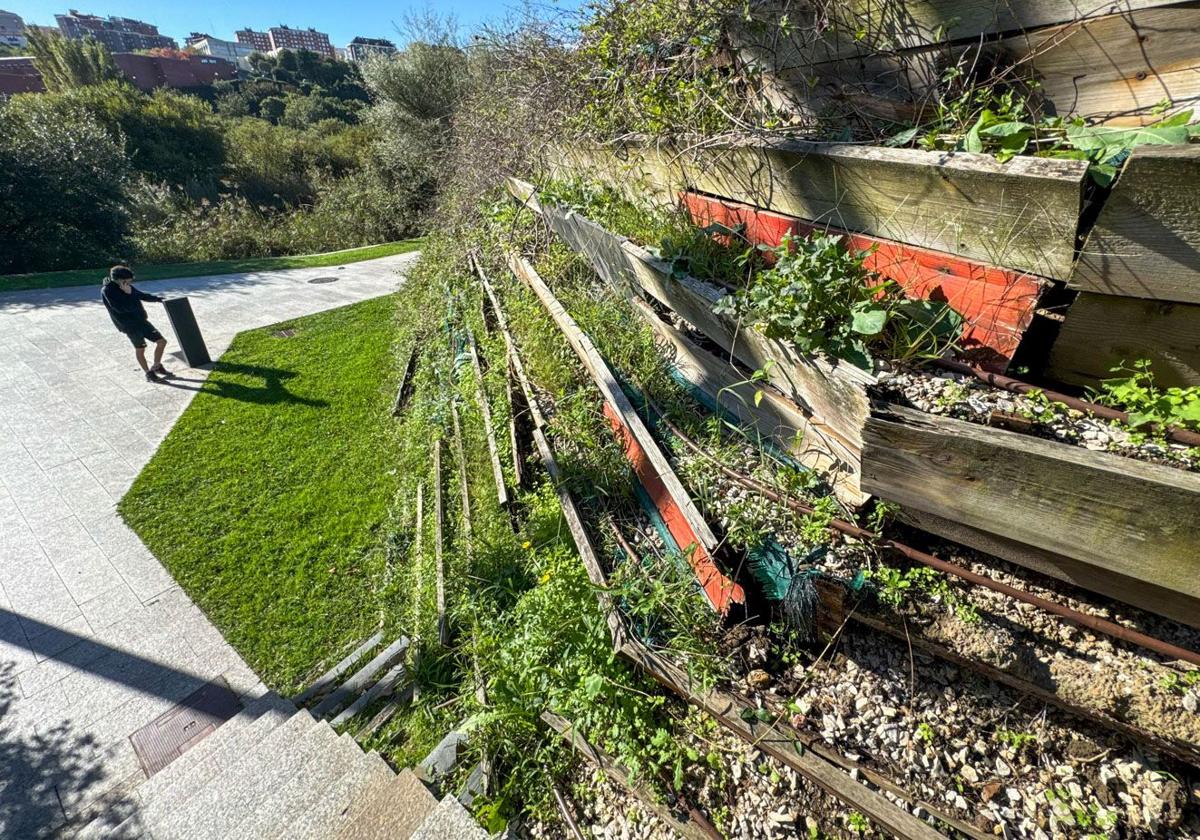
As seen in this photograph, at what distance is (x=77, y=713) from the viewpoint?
3.46 m

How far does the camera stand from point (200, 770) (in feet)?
→ 9.39

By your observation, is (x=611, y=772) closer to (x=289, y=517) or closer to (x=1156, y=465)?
(x=1156, y=465)

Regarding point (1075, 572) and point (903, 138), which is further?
point (903, 138)

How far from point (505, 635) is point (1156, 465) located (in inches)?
→ 113

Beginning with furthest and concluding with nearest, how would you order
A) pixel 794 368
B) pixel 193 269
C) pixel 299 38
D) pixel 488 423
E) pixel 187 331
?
1. pixel 299 38
2. pixel 193 269
3. pixel 187 331
4. pixel 488 423
5. pixel 794 368

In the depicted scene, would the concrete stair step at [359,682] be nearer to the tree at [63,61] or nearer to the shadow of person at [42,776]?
the shadow of person at [42,776]

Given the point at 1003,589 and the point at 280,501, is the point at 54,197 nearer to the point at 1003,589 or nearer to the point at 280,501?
the point at 280,501

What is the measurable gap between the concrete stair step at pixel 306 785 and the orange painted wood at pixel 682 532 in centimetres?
207

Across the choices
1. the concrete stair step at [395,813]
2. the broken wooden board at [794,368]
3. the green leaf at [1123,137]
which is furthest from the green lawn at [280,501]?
the green leaf at [1123,137]

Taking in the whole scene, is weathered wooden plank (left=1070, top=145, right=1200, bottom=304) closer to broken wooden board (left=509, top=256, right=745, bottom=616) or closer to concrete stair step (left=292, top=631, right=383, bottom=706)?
broken wooden board (left=509, top=256, right=745, bottom=616)

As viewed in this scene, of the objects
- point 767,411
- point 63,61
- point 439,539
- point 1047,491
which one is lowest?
point 439,539

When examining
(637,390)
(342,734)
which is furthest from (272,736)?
(637,390)

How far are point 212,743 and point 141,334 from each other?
22.7ft

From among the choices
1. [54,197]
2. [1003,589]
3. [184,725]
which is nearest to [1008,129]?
[1003,589]
